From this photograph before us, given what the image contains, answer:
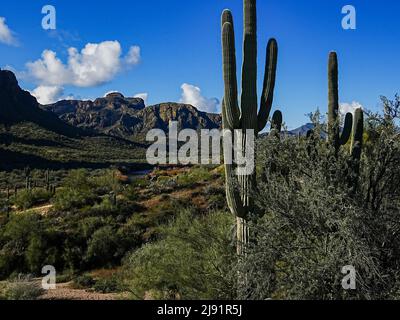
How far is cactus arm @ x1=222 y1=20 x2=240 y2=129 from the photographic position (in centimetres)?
859

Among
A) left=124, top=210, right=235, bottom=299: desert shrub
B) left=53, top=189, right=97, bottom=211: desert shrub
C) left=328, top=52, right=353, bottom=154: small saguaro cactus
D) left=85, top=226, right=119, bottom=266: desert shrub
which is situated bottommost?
left=85, top=226, right=119, bottom=266: desert shrub

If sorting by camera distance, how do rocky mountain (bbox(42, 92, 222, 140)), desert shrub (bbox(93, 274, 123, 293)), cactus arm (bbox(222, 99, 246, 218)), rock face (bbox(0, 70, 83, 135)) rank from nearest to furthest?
1. cactus arm (bbox(222, 99, 246, 218))
2. desert shrub (bbox(93, 274, 123, 293))
3. rock face (bbox(0, 70, 83, 135))
4. rocky mountain (bbox(42, 92, 222, 140))

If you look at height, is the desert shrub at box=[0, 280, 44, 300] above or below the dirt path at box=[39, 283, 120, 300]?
above

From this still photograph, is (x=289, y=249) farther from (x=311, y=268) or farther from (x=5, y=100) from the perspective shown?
(x=5, y=100)

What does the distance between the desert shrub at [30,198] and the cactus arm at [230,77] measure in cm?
2151

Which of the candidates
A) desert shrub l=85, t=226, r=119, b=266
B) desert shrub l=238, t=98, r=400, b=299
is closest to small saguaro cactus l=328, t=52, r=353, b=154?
desert shrub l=238, t=98, r=400, b=299

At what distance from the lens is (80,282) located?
15.6m

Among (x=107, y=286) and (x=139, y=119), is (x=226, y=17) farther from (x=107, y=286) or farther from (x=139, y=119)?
(x=139, y=119)

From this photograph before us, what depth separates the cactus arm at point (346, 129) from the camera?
26.8ft

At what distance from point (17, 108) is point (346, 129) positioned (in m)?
81.4

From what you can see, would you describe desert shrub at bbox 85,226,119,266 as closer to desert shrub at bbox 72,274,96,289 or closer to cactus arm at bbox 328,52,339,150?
desert shrub at bbox 72,274,96,289

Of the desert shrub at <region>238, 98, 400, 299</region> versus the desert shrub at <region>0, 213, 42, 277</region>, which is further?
the desert shrub at <region>0, 213, 42, 277</region>

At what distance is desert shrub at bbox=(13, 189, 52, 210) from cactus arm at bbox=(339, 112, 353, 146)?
22.8 meters

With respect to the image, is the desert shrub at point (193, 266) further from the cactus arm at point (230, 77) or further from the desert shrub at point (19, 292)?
the desert shrub at point (19, 292)
